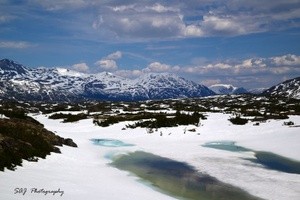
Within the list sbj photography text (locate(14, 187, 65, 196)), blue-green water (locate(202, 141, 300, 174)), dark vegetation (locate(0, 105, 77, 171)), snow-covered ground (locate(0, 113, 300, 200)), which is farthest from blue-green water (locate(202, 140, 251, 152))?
sbj photography text (locate(14, 187, 65, 196))

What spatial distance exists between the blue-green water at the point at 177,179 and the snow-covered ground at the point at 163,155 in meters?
0.72

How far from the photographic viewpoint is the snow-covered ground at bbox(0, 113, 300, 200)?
13.5 meters

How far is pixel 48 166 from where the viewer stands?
704 inches

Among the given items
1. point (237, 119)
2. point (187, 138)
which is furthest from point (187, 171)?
point (237, 119)

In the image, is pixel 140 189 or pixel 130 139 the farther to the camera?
pixel 130 139

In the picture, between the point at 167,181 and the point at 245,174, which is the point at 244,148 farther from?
the point at 167,181

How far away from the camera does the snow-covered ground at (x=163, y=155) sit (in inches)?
533

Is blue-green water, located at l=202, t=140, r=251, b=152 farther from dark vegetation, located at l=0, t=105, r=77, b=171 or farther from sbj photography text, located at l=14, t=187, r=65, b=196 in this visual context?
sbj photography text, located at l=14, t=187, r=65, b=196

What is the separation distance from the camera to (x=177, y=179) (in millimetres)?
18297

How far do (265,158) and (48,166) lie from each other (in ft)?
50.4

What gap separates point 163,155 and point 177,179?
8244 mm

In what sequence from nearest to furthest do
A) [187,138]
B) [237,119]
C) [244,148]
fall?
1. [244,148]
2. [187,138]
3. [237,119]

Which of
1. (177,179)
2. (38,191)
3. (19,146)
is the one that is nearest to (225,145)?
(177,179)

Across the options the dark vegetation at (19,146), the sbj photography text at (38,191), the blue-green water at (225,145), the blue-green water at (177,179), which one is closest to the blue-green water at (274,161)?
the blue-green water at (225,145)
